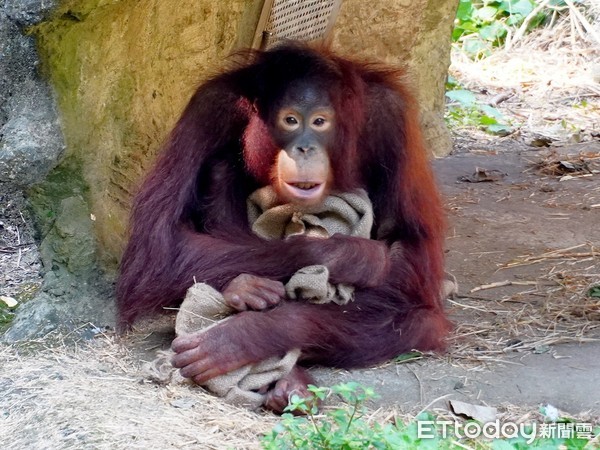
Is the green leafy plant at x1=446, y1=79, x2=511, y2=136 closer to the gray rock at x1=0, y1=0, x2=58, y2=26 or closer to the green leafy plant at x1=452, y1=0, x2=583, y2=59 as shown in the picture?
the green leafy plant at x1=452, y1=0, x2=583, y2=59

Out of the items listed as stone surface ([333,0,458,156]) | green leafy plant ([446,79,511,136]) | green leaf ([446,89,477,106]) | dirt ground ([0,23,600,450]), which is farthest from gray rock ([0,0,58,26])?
green leaf ([446,89,477,106])

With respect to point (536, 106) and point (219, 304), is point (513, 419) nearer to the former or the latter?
point (219, 304)

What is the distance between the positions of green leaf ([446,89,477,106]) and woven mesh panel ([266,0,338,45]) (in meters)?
3.93

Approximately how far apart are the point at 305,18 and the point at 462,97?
4.02 meters

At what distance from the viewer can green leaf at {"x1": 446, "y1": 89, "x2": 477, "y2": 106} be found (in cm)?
865

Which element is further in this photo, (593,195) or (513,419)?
(593,195)

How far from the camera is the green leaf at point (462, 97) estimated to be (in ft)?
28.4

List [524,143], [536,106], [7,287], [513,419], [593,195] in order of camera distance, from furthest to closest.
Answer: [536,106]
[524,143]
[593,195]
[7,287]
[513,419]

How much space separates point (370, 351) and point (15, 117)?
168 centimetres

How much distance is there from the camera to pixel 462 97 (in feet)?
28.5

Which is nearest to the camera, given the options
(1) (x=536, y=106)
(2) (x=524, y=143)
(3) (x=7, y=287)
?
(3) (x=7, y=287)

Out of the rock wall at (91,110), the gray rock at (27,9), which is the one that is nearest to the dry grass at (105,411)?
the rock wall at (91,110)

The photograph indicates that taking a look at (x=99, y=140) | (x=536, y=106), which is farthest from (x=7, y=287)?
(x=536, y=106)

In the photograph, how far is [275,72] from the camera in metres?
3.59
